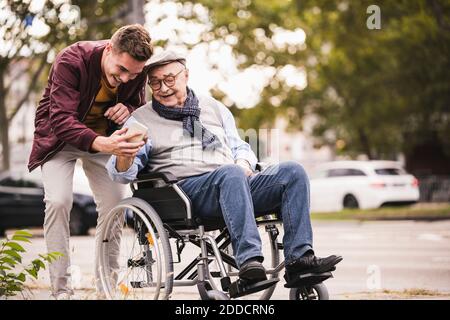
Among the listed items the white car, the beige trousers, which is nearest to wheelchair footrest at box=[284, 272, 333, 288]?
the beige trousers

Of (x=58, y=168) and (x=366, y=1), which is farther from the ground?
(x=366, y=1)

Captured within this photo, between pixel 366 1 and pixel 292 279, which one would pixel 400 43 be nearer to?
pixel 366 1

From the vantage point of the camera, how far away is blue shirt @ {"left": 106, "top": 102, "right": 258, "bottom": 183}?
4.73 meters

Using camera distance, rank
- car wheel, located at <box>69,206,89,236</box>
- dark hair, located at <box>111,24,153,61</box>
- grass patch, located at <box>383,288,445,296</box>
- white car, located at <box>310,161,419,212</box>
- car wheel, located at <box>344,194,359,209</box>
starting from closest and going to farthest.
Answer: dark hair, located at <box>111,24,153,61</box>
grass patch, located at <box>383,288,445,296</box>
car wheel, located at <box>69,206,89,236</box>
white car, located at <box>310,161,419,212</box>
car wheel, located at <box>344,194,359,209</box>

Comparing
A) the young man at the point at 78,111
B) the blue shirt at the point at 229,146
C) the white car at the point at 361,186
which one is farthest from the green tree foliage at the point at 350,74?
the young man at the point at 78,111

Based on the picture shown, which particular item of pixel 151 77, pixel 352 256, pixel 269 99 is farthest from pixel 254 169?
pixel 269 99

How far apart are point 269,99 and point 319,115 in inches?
185

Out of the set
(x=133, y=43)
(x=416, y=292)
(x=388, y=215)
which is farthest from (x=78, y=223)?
(x=133, y=43)

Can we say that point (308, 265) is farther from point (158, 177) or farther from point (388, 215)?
point (388, 215)

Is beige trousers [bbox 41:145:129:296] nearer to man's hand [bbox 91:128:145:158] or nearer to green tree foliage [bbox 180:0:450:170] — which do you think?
man's hand [bbox 91:128:145:158]

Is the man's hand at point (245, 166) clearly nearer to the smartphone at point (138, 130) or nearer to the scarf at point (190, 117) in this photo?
the scarf at point (190, 117)

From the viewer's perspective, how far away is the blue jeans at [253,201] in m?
4.30

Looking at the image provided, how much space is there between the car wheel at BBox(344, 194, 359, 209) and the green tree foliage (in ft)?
12.8

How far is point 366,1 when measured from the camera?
17.7 meters
